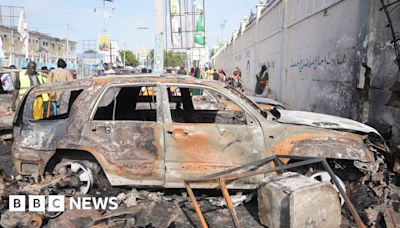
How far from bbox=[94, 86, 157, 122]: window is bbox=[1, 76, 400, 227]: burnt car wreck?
0.34 ft

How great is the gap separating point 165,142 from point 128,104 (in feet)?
4.41

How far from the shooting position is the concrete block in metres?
3.53

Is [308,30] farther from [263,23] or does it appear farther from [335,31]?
[263,23]

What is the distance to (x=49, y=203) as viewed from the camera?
4.01 meters

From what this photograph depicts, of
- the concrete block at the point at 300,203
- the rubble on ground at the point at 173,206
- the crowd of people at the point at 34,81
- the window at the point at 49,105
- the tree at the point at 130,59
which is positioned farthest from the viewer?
the tree at the point at 130,59

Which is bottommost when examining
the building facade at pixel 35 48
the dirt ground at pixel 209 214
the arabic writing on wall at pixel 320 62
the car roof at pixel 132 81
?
the dirt ground at pixel 209 214

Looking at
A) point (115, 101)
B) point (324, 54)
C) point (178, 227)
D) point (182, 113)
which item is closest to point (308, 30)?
point (324, 54)

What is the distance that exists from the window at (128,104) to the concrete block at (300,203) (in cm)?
188

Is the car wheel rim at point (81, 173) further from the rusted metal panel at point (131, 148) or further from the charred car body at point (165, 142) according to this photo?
the rusted metal panel at point (131, 148)

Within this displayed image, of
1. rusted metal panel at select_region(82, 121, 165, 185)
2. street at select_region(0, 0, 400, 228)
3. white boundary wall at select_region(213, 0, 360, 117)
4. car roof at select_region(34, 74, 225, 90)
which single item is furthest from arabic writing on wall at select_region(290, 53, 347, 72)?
rusted metal panel at select_region(82, 121, 165, 185)

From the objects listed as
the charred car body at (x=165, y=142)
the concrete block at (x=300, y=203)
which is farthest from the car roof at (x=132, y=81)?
the concrete block at (x=300, y=203)

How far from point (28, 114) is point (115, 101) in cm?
106

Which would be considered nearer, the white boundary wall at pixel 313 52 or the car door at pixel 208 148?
the car door at pixel 208 148

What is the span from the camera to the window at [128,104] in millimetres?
4691
